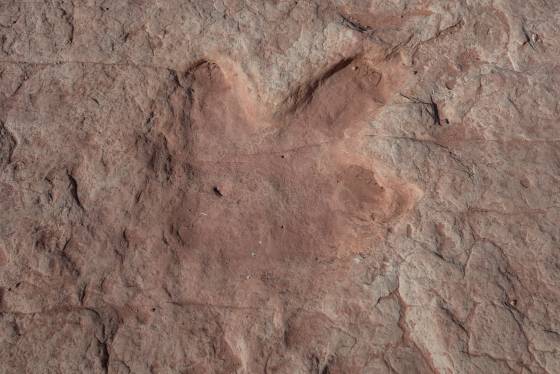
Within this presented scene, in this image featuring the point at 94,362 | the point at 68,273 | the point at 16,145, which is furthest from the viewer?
the point at 16,145

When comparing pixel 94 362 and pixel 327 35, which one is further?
pixel 327 35

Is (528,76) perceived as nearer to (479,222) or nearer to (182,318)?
(479,222)

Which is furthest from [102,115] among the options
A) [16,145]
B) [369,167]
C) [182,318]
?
[369,167]

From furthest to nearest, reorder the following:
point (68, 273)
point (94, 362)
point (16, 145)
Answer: point (16, 145) < point (68, 273) < point (94, 362)

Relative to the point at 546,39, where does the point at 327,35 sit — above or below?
below

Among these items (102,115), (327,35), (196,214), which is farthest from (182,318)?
(327,35)

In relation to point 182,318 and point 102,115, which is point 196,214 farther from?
point 102,115

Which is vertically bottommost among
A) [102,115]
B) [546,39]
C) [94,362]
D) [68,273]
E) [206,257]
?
[94,362]
